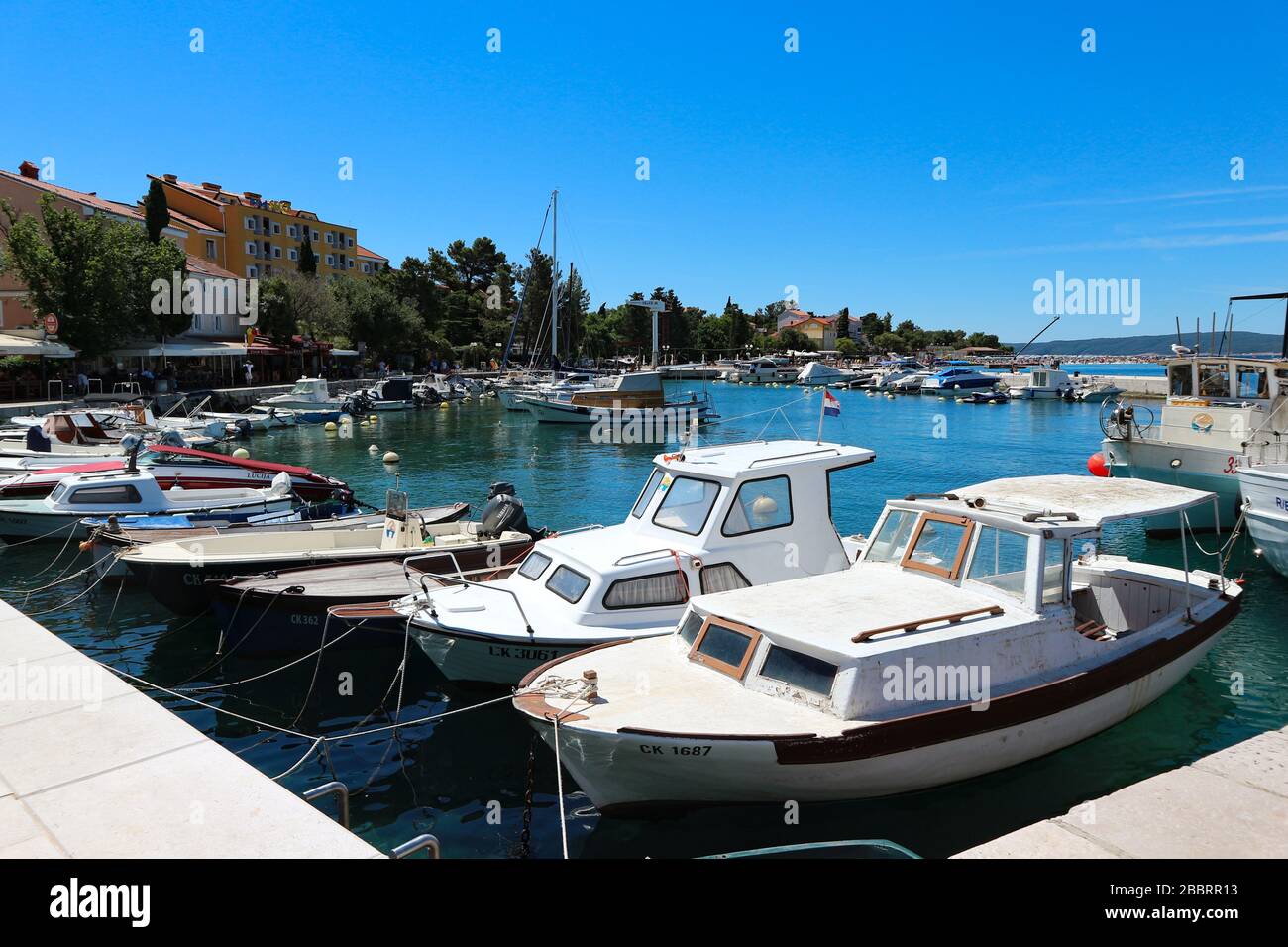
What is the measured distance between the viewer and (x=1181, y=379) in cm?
2481

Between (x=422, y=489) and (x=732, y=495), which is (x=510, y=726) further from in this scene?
(x=422, y=489)

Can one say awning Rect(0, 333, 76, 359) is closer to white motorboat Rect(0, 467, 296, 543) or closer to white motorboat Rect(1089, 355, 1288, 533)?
white motorboat Rect(0, 467, 296, 543)

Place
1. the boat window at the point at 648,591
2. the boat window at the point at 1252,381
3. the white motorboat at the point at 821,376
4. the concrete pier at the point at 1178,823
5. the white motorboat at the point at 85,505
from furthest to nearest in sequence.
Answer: the white motorboat at the point at 821,376
the boat window at the point at 1252,381
the white motorboat at the point at 85,505
the boat window at the point at 648,591
the concrete pier at the point at 1178,823

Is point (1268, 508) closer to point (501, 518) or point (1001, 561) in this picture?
point (1001, 561)

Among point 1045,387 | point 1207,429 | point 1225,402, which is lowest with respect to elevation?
point 1207,429

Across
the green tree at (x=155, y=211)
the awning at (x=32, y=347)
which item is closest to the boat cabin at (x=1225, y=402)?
the awning at (x=32, y=347)

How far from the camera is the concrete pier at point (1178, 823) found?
17.7 feet

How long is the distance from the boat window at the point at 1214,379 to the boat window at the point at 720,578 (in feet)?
63.7

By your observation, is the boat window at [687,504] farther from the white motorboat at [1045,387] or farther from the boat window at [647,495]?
the white motorboat at [1045,387]

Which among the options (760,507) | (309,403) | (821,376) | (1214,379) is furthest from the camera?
(821,376)

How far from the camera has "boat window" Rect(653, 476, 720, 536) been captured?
40.1 ft

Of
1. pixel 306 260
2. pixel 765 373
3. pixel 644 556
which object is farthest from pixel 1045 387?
pixel 644 556

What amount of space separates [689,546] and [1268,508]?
14.5 meters
